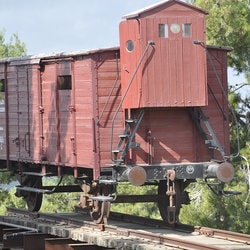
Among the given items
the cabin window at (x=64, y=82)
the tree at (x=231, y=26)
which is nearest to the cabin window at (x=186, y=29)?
the cabin window at (x=64, y=82)

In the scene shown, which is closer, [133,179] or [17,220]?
[133,179]

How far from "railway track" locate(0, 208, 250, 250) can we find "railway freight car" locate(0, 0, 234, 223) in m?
0.46

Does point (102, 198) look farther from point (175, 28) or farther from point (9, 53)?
point (9, 53)

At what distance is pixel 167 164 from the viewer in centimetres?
Result: 1847

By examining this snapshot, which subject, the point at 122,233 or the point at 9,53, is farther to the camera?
the point at 9,53

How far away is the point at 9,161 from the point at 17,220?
2.60 m

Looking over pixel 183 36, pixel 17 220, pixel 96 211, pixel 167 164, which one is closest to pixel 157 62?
pixel 183 36

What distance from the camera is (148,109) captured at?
725 inches

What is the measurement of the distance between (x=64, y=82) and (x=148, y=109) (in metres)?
2.39

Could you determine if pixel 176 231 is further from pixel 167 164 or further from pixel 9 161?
pixel 9 161

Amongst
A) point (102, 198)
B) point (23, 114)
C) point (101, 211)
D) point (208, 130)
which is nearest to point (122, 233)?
point (102, 198)

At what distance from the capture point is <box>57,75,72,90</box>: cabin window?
1989 cm

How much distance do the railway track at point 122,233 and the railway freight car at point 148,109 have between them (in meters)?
0.46

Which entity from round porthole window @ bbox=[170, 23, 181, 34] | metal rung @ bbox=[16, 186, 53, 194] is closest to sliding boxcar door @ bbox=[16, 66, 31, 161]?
metal rung @ bbox=[16, 186, 53, 194]
